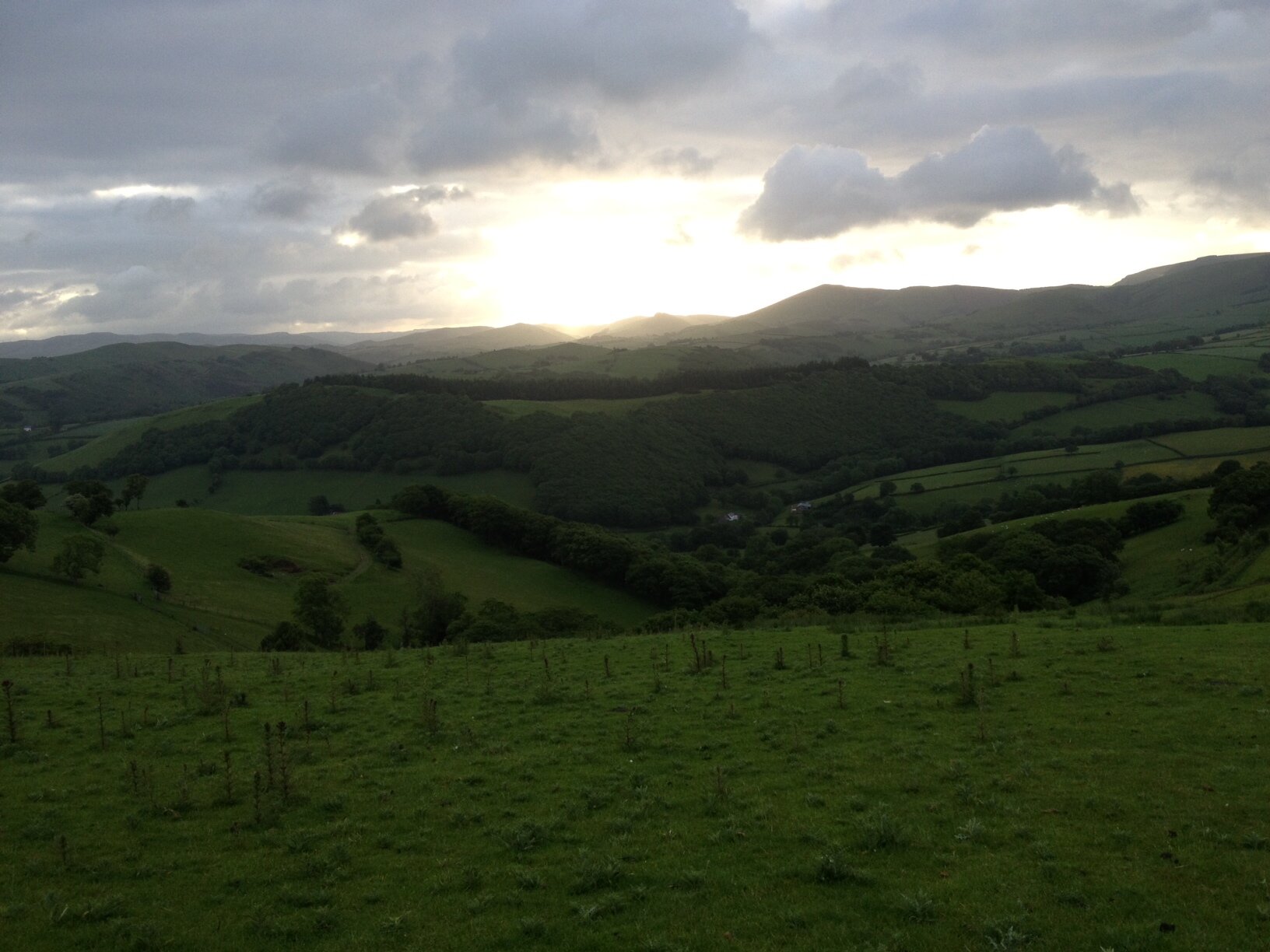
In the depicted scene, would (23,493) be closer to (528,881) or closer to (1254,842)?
(528,881)

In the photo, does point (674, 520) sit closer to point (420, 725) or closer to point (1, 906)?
point (420, 725)

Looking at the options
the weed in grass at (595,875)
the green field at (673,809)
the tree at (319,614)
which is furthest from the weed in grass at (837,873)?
the tree at (319,614)

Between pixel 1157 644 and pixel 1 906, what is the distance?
2514 centimetres

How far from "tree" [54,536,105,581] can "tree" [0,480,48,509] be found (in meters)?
13.5

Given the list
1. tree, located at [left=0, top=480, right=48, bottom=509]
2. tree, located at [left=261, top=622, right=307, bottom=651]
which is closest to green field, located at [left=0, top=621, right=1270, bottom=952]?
tree, located at [left=261, top=622, right=307, bottom=651]

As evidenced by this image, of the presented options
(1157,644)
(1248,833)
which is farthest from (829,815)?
(1157,644)

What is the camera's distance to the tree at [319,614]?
52.0m

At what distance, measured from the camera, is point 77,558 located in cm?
5475

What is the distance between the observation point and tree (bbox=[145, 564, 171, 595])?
5838 cm

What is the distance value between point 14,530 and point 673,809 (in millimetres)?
57572

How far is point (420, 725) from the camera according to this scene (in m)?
19.0

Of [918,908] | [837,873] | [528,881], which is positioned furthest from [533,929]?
[918,908]

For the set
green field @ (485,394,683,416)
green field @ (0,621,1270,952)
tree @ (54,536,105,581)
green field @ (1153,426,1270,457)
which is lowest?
green field @ (1153,426,1270,457)

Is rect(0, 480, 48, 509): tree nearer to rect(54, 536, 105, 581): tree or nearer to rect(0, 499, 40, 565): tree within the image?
rect(0, 499, 40, 565): tree
